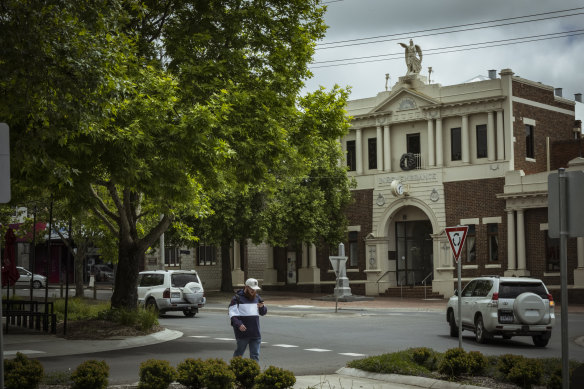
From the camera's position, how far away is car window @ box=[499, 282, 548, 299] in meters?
19.6

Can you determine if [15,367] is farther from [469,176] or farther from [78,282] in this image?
[469,176]

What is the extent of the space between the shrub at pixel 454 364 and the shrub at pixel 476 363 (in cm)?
6

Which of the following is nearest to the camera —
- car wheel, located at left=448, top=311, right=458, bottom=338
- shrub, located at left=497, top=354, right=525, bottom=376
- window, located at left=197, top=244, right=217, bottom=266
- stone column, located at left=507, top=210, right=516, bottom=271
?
shrub, located at left=497, top=354, right=525, bottom=376

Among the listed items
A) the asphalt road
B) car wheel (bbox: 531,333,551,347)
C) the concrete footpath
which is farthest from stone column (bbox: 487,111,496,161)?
car wheel (bbox: 531,333,551,347)

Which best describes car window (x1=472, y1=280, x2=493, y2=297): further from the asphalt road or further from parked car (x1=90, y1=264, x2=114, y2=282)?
parked car (x1=90, y1=264, x2=114, y2=282)

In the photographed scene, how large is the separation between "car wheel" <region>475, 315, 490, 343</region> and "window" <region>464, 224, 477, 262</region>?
23472 millimetres

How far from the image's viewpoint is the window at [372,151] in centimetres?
4803

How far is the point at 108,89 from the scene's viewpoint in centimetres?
1263

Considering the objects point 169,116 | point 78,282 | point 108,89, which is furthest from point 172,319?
point 108,89

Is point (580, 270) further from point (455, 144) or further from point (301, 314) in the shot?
point (301, 314)

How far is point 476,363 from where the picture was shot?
41.0 ft

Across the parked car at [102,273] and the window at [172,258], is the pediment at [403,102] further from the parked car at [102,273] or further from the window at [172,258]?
the parked car at [102,273]

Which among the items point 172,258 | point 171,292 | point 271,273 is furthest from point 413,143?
point 172,258

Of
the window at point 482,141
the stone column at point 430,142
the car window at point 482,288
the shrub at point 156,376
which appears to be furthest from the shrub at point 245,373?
the stone column at point 430,142
